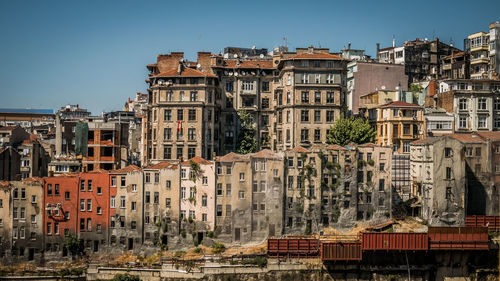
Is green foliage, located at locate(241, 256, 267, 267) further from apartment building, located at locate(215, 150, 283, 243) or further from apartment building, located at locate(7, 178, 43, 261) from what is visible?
apartment building, located at locate(7, 178, 43, 261)

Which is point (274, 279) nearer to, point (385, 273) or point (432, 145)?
point (385, 273)

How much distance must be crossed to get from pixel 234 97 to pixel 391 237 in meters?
39.5

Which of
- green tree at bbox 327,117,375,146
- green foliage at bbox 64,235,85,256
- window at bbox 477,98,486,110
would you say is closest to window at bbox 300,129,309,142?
green tree at bbox 327,117,375,146

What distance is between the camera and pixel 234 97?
97438 mm

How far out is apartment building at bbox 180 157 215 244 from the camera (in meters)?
74.3

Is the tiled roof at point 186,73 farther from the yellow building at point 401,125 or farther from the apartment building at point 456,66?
the apartment building at point 456,66

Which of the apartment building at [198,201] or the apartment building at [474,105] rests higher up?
the apartment building at [474,105]

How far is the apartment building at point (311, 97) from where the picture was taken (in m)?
87.9

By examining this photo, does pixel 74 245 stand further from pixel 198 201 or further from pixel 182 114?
pixel 182 114

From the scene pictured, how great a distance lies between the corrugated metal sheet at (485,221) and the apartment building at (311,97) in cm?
→ 2464

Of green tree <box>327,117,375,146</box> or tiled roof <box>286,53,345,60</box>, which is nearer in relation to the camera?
green tree <box>327,117,375,146</box>

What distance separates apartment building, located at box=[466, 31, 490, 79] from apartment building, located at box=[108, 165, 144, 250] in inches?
2761

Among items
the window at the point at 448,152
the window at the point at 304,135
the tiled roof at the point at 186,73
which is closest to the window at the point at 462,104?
the window at the point at 448,152

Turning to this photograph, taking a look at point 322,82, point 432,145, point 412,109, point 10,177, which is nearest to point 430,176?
point 432,145
